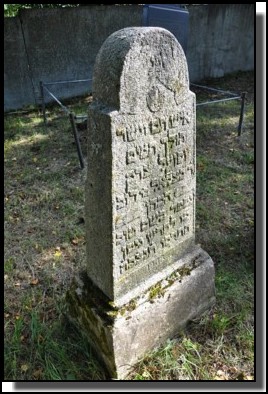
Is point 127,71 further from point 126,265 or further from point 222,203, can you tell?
point 222,203

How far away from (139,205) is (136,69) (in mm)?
797

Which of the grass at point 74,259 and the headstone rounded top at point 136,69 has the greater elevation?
the headstone rounded top at point 136,69

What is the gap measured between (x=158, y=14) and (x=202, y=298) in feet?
15.1

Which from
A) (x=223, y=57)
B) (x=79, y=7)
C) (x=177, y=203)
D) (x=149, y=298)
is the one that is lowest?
(x=149, y=298)

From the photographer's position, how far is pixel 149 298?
2479mm

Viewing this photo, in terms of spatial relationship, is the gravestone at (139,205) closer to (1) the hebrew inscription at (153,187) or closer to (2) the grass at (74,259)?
(1) the hebrew inscription at (153,187)

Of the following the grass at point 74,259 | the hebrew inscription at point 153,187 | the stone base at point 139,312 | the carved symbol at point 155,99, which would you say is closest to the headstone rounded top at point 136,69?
the carved symbol at point 155,99

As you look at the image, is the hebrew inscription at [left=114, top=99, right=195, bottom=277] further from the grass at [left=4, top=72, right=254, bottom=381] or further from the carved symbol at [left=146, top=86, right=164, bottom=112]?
the grass at [left=4, top=72, right=254, bottom=381]

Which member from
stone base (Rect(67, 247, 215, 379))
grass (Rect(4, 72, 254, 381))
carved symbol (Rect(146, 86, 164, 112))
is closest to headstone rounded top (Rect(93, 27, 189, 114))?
carved symbol (Rect(146, 86, 164, 112))

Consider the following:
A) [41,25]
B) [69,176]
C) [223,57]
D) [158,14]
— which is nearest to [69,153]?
[69,176]

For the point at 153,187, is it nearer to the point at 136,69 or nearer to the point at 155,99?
the point at 155,99

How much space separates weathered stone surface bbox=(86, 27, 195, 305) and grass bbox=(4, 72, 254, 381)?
1.92 ft

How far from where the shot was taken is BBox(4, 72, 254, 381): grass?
8.31ft

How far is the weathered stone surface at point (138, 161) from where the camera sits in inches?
75.8
